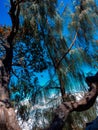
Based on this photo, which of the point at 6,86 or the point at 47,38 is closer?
the point at 6,86

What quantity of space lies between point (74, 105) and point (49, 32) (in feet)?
10.3

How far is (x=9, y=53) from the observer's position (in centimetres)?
564

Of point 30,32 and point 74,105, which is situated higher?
point 30,32

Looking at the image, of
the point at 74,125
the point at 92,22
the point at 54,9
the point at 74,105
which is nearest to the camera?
the point at 74,105

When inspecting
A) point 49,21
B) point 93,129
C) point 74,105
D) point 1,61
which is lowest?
point 93,129

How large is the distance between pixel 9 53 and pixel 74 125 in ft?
7.49

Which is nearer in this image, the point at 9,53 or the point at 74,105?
the point at 74,105

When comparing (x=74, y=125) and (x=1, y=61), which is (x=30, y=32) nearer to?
(x=1, y=61)

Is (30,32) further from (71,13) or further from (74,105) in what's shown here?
(74,105)

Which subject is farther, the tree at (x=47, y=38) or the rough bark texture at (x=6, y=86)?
the tree at (x=47, y=38)

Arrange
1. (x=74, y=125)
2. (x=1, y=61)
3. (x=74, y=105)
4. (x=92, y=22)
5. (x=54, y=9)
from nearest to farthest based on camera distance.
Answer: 1. (x=74, y=105)
2. (x=1, y=61)
3. (x=74, y=125)
4. (x=92, y=22)
5. (x=54, y=9)

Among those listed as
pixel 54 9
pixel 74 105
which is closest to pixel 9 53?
pixel 54 9

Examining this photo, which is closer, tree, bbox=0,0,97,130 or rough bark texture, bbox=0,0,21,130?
rough bark texture, bbox=0,0,21,130

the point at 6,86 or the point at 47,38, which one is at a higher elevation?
the point at 47,38
